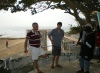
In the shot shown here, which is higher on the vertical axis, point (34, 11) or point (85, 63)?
point (34, 11)

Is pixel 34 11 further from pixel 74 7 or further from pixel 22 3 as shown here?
pixel 74 7

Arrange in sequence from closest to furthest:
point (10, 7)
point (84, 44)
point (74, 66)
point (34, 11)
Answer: point (84, 44)
point (74, 66)
point (10, 7)
point (34, 11)

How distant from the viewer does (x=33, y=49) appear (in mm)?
6000

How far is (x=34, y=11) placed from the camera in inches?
342

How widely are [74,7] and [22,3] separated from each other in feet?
6.84

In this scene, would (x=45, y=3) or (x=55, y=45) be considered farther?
(x=45, y=3)

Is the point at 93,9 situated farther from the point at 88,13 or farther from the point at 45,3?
the point at 45,3

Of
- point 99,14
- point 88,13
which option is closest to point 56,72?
point 99,14

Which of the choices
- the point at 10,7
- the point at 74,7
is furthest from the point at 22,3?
the point at 74,7

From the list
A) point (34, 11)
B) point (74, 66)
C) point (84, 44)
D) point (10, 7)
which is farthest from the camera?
point (34, 11)

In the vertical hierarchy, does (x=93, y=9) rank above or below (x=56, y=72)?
above

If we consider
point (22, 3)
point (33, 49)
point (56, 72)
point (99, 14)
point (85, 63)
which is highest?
point (22, 3)

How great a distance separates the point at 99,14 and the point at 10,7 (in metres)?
3.61

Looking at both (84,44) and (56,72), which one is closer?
(84,44)
